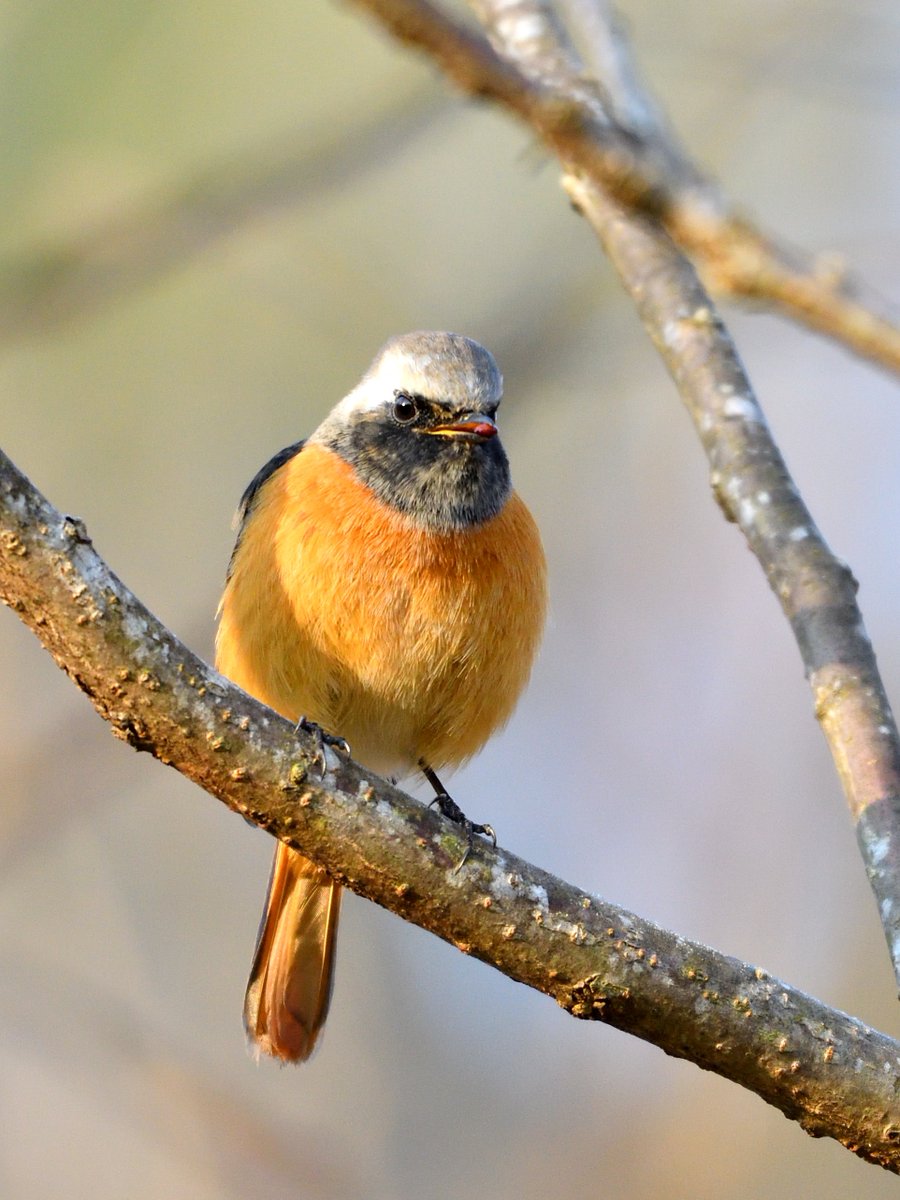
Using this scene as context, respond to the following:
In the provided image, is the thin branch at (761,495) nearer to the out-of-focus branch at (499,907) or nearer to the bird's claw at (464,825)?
the out-of-focus branch at (499,907)

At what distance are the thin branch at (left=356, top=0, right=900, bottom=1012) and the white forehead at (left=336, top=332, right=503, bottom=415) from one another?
2.14ft

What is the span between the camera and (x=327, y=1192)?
5.63m

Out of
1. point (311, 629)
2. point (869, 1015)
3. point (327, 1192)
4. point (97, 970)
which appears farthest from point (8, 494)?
point (869, 1015)

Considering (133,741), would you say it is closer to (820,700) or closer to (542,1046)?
(820,700)

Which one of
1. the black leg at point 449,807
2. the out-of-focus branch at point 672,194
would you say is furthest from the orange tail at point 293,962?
the out-of-focus branch at point 672,194

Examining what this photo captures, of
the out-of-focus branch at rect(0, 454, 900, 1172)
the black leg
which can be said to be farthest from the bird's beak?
the out-of-focus branch at rect(0, 454, 900, 1172)

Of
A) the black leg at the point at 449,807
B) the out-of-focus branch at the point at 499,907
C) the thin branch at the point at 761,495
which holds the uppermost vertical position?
the thin branch at the point at 761,495

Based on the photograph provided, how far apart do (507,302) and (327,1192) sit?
4.41 metres

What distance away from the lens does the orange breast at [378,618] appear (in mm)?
4512

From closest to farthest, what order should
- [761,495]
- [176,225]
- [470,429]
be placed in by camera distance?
[761,495]
[176,225]
[470,429]

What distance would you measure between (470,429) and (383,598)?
84 centimetres

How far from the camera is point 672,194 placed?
1.38m

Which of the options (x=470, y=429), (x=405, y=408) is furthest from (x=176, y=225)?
(x=470, y=429)

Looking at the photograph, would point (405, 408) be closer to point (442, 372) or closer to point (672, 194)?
point (442, 372)
